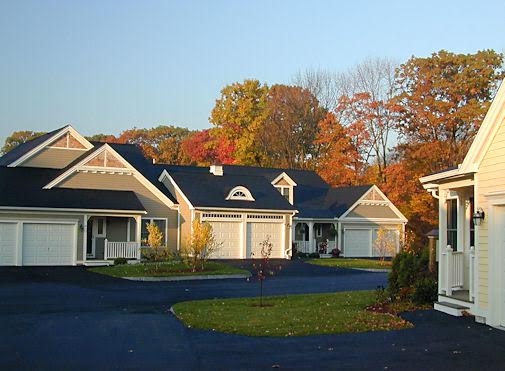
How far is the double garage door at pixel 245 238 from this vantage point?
121 feet

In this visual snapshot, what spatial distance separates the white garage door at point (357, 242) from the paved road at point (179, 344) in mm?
26980

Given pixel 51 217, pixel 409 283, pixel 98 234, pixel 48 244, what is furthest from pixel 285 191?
pixel 409 283

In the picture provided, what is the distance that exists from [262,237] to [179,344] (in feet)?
87.9

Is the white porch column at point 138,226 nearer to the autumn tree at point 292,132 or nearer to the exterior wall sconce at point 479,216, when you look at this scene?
the exterior wall sconce at point 479,216

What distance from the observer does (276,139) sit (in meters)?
64.7

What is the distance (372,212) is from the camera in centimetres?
4484

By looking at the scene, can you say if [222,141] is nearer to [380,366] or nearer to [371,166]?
[371,166]

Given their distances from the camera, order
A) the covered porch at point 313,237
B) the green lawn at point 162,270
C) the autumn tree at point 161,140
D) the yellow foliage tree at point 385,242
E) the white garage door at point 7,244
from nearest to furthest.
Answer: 1. the green lawn at point 162,270
2. the white garage door at point 7,244
3. the yellow foliage tree at point 385,242
4. the covered porch at point 313,237
5. the autumn tree at point 161,140

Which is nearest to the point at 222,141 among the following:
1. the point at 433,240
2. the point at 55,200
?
the point at 55,200

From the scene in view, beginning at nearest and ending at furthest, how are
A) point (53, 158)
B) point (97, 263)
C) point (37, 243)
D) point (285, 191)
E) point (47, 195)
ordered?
point (37, 243)
point (47, 195)
point (97, 263)
point (53, 158)
point (285, 191)

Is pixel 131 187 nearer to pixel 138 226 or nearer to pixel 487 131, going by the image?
pixel 138 226

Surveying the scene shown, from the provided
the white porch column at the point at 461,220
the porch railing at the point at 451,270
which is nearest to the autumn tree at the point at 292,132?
the white porch column at the point at 461,220

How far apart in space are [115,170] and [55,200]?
429 centimetres

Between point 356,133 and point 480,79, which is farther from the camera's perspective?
point 356,133
